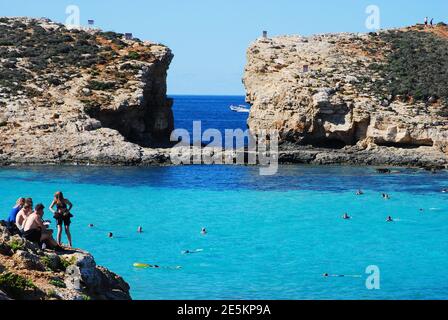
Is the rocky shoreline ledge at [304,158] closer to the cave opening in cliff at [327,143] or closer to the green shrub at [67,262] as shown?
the cave opening in cliff at [327,143]

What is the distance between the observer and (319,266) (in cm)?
2814

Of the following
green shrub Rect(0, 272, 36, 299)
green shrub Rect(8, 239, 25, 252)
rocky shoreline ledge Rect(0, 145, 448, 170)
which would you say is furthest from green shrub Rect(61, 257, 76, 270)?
rocky shoreline ledge Rect(0, 145, 448, 170)

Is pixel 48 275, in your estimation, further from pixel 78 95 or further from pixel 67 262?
pixel 78 95

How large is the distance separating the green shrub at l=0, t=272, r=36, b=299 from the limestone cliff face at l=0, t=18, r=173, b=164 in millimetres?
41005

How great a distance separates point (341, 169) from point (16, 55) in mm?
29723

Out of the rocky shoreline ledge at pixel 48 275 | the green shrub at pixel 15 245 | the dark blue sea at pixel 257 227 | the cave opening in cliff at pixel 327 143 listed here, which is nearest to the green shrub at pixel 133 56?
the dark blue sea at pixel 257 227

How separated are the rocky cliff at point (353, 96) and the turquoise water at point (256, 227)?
3980mm

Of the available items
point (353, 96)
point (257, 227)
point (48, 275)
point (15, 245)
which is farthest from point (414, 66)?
point (48, 275)

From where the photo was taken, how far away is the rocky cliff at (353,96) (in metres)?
58.1

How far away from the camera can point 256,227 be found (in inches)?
1422

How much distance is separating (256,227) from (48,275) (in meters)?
21.1

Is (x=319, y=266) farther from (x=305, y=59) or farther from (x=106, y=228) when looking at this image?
(x=305, y=59)

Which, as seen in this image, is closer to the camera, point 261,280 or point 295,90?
point 261,280
